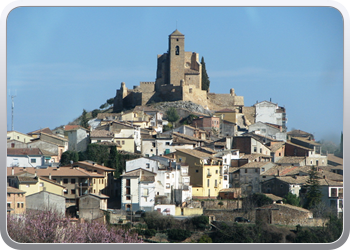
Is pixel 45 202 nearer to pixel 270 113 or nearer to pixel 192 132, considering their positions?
pixel 192 132

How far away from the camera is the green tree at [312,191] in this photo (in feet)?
76.2

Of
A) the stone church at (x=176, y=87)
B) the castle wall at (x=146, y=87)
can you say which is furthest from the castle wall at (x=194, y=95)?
the castle wall at (x=146, y=87)

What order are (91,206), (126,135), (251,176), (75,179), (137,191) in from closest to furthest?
1. (91,206)
2. (137,191)
3. (75,179)
4. (251,176)
5. (126,135)

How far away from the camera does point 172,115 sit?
139 ft

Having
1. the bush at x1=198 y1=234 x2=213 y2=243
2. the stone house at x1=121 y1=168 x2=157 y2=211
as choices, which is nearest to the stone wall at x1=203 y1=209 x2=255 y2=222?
the stone house at x1=121 y1=168 x2=157 y2=211

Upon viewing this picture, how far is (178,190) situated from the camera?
24109 mm

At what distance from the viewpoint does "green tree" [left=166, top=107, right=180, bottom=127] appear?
42.1 meters

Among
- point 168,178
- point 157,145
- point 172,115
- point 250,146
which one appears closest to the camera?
point 168,178

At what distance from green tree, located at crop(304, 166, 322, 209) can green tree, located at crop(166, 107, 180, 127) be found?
721 inches

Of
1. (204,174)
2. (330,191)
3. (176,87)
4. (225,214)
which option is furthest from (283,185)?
(176,87)

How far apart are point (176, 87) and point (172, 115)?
5.11 meters

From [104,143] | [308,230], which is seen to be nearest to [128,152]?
[104,143]

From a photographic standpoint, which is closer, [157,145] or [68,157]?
[68,157]

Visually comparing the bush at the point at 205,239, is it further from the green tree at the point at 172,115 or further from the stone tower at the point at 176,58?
the stone tower at the point at 176,58
